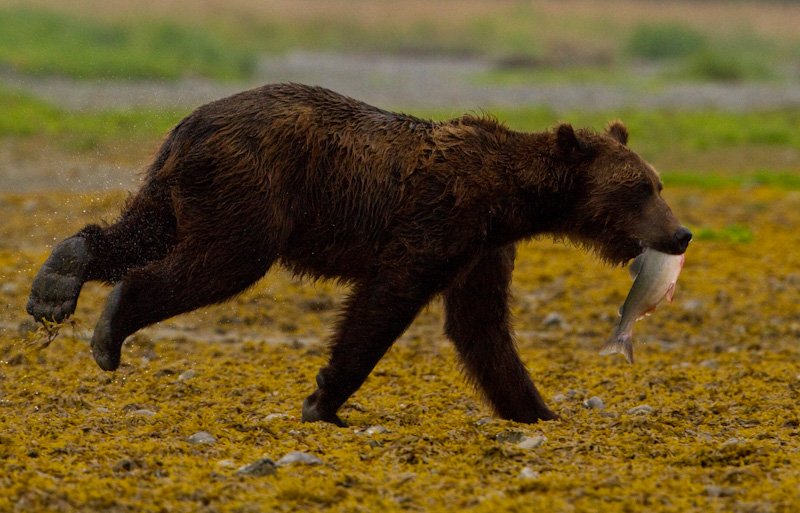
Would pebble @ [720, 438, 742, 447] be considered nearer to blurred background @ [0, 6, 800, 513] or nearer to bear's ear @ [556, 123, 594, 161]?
blurred background @ [0, 6, 800, 513]

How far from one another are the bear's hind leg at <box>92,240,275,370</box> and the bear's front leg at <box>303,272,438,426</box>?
572mm

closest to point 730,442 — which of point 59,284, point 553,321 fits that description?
point 59,284

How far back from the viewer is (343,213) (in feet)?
19.3

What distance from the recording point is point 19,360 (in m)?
7.00

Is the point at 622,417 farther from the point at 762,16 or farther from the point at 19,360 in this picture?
the point at 762,16

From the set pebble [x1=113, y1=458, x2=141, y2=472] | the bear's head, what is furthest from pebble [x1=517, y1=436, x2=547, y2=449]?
pebble [x1=113, y1=458, x2=141, y2=472]

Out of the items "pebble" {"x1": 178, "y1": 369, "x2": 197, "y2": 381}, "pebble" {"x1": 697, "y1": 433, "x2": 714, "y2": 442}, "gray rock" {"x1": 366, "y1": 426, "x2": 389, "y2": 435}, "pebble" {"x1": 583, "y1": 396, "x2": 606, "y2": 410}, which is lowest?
"pebble" {"x1": 178, "y1": 369, "x2": 197, "y2": 381}

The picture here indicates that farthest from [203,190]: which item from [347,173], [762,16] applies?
[762,16]

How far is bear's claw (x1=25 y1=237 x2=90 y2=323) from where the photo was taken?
5582 millimetres

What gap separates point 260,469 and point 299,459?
0.24 meters

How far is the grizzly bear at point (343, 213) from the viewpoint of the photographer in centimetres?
563

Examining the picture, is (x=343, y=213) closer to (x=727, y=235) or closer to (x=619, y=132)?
(x=619, y=132)

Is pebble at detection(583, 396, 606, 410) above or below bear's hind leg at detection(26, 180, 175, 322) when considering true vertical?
below

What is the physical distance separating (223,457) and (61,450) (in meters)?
0.69
